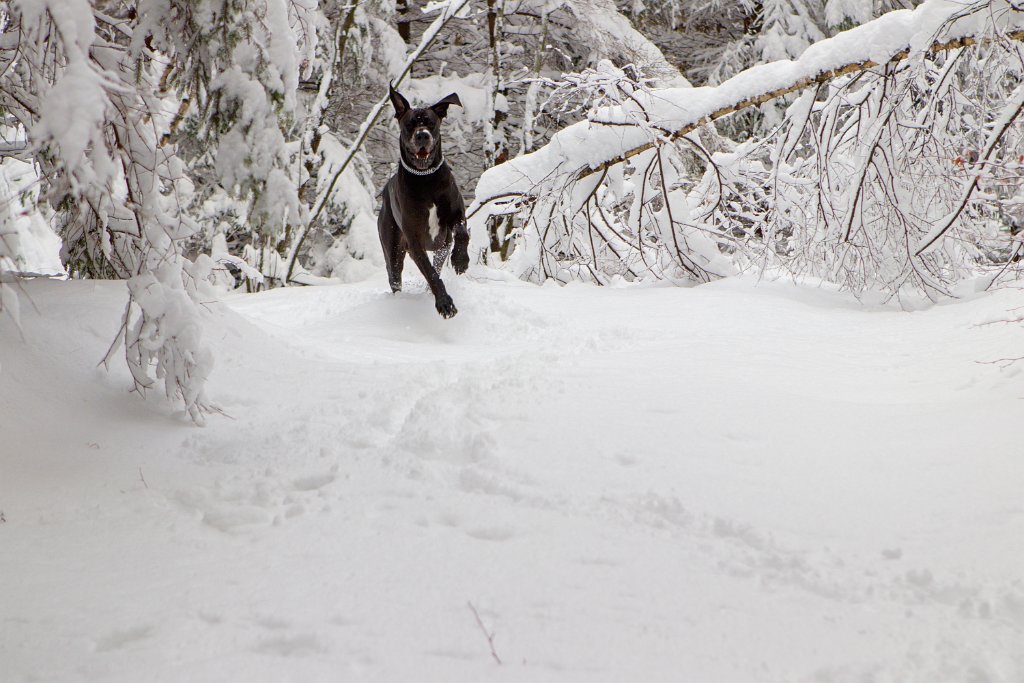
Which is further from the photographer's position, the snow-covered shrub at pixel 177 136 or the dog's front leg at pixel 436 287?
the dog's front leg at pixel 436 287

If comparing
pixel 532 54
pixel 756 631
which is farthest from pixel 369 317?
pixel 532 54

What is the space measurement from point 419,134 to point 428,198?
49 centimetres

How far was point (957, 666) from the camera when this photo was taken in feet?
5.03

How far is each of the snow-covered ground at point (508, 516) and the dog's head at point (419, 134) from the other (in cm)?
216

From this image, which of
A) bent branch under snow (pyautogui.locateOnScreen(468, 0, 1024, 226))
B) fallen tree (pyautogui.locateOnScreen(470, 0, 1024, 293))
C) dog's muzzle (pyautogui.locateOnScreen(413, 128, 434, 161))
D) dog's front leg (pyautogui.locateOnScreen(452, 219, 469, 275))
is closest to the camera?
bent branch under snow (pyautogui.locateOnScreen(468, 0, 1024, 226))

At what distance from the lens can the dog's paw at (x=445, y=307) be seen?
219 inches

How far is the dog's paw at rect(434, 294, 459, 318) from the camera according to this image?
557 cm

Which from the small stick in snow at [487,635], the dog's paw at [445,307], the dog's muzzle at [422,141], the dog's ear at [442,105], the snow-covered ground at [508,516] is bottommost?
the small stick in snow at [487,635]

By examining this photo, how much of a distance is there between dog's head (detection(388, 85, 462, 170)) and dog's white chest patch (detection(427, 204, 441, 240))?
316 mm

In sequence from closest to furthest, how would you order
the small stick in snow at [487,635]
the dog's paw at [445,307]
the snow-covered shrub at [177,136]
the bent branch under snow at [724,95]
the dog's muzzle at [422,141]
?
the small stick in snow at [487,635]
the snow-covered shrub at [177,136]
the bent branch under snow at [724,95]
the dog's muzzle at [422,141]
the dog's paw at [445,307]

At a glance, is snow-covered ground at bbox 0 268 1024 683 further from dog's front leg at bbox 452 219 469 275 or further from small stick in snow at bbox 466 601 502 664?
dog's front leg at bbox 452 219 469 275

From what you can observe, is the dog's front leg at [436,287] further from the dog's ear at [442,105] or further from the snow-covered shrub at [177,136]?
the snow-covered shrub at [177,136]

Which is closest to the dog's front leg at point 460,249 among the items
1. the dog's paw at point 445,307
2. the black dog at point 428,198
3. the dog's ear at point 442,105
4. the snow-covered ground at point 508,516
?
the black dog at point 428,198

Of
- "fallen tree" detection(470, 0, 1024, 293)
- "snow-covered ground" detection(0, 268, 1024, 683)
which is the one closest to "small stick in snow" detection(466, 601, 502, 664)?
"snow-covered ground" detection(0, 268, 1024, 683)
